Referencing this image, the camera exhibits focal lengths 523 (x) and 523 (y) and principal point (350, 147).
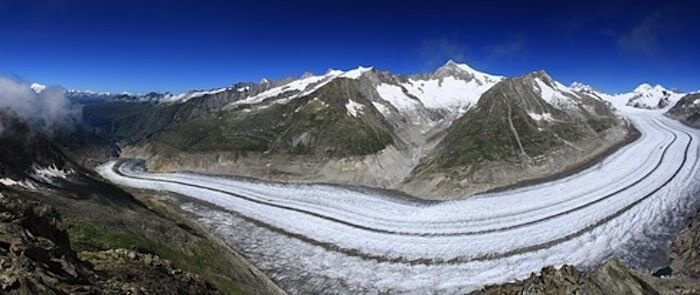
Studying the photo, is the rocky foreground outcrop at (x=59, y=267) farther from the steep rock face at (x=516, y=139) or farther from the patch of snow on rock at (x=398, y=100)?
the patch of snow on rock at (x=398, y=100)

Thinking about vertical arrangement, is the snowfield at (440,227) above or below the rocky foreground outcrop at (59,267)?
below

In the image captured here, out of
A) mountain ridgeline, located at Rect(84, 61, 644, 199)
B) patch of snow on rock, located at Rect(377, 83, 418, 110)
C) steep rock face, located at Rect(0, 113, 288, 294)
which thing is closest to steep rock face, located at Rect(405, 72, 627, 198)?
mountain ridgeline, located at Rect(84, 61, 644, 199)

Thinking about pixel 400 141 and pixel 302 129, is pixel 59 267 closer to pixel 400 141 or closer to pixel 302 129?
pixel 302 129

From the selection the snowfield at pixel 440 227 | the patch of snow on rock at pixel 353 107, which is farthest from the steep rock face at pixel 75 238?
the patch of snow on rock at pixel 353 107

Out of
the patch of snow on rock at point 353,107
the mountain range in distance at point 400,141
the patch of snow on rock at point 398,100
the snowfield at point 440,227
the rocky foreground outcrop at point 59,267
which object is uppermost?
the patch of snow on rock at point 398,100

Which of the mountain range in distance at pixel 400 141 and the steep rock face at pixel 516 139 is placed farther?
the mountain range in distance at pixel 400 141

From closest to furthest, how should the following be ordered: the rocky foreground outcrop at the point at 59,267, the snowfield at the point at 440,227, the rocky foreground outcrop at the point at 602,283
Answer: the rocky foreground outcrop at the point at 59,267, the rocky foreground outcrop at the point at 602,283, the snowfield at the point at 440,227
